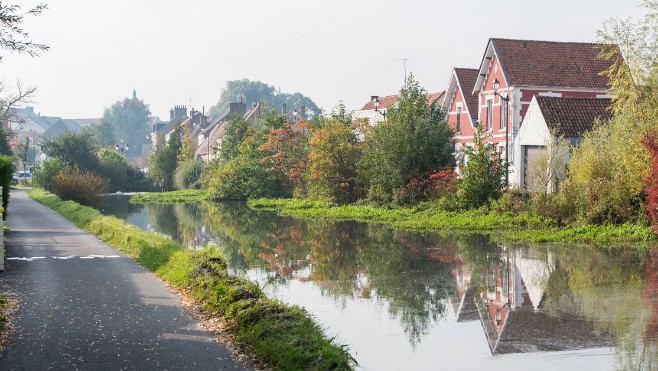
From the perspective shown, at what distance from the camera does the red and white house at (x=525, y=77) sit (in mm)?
41875

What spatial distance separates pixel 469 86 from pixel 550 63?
6654 millimetres

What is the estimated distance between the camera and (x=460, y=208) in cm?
3306

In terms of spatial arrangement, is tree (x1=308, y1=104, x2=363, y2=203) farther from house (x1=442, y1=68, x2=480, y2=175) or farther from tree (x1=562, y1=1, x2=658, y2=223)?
tree (x1=562, y1=1, x2=658, y2=223)

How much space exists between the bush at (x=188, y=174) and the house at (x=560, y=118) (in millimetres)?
43837

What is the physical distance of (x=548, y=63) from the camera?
142 ft

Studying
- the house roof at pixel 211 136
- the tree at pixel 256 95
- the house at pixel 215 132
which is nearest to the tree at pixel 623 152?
the house at pixel 215 132

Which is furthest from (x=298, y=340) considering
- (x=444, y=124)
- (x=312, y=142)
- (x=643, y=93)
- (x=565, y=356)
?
(x=312, y=142)

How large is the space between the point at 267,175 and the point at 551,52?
22204mm

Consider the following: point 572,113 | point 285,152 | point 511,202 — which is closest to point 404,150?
point 572,113

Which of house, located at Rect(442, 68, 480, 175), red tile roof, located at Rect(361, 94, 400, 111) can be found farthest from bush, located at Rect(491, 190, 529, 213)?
red tile roof, located at Rect(361, 94, 400, 111)

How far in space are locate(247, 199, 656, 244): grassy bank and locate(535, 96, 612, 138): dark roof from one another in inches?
239

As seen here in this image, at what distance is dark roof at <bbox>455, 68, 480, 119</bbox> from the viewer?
48000 millimetres

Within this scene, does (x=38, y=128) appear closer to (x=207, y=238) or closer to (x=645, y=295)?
(x=207, y=238)

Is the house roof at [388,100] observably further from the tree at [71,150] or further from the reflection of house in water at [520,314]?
the reflection of house in water at [520,314]
